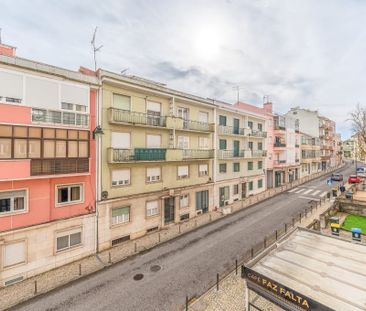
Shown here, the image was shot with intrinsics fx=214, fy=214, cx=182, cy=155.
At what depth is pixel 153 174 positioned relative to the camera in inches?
789

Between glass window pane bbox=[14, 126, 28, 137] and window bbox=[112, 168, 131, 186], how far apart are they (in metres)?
6.52

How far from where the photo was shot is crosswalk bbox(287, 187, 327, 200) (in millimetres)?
31422

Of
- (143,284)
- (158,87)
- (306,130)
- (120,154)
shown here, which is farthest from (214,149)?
(306,130)

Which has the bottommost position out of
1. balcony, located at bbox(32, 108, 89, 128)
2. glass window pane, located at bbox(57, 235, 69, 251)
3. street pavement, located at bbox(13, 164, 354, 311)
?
street pavement, located at bbox(13, 164, 354, 311)

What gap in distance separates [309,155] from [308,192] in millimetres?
20764

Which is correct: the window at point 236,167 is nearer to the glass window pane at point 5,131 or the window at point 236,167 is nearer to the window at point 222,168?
the window at point 222,168

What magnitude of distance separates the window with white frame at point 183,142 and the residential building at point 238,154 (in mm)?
5296

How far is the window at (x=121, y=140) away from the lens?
1723 cm

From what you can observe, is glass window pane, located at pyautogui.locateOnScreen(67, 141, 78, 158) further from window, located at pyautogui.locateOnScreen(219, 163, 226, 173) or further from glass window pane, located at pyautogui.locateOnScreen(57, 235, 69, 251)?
window, located at pyautogui.locateOnScreen(219, 163, 226, 173)

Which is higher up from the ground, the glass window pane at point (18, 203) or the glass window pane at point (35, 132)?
the glass window pane at point (35, 132)

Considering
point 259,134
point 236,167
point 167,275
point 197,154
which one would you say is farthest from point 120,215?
point 259,134

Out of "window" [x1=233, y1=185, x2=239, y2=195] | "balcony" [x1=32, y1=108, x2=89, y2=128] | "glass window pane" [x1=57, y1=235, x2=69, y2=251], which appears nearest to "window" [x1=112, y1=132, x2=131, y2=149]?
"balcony" [x1=32, y1=108, x2=89, y2=128]

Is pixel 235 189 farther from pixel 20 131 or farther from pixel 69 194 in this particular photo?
pixel 20 131

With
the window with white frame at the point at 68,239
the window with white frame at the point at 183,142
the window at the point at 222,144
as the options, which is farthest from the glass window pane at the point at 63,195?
the window at the point at 222,144
